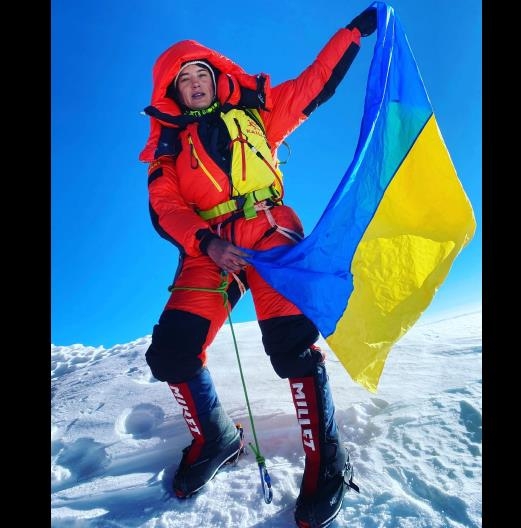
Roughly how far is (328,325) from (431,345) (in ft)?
13.4

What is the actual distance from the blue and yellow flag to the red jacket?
1.44ft

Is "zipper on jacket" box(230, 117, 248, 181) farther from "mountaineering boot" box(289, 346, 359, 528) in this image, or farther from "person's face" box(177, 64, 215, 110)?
"mountaineering boot" box(289, 346, 359, 528)

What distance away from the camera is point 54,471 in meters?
3.35

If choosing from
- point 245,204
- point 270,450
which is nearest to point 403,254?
point 245,204

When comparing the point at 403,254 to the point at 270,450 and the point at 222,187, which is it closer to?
the point at 222,187

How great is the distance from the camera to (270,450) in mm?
3383

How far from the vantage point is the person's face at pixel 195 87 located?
3.60 metres

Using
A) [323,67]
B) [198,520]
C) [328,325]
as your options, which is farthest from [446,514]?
[323,67]

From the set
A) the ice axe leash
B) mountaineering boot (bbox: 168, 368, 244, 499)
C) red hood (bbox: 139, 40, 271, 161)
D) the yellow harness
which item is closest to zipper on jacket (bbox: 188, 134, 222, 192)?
the yellow harness

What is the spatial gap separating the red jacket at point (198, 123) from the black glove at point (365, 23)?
0.05m

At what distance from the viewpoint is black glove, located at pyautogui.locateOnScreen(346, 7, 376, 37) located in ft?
11.3

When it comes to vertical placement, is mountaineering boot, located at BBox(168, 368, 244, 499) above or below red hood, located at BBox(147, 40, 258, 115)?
below

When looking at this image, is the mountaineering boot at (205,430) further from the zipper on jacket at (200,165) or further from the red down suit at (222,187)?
the zipper on jacket at (200,165)
